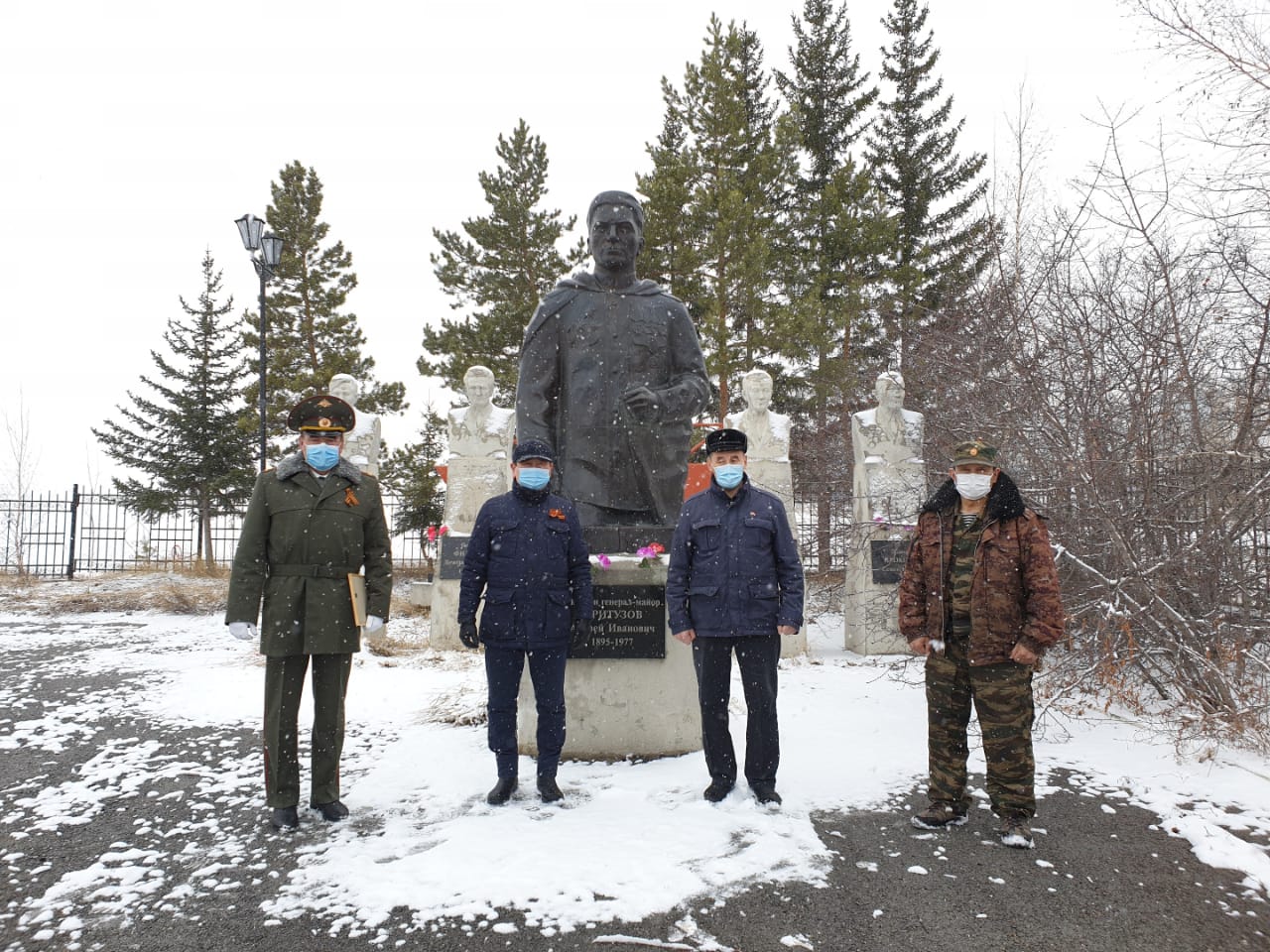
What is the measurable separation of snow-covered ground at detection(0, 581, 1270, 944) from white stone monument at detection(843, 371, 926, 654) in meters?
2.18

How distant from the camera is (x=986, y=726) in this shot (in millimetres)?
3574

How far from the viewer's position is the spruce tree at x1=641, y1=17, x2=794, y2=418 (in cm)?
1686

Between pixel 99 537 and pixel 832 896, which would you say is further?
pixel 99 537

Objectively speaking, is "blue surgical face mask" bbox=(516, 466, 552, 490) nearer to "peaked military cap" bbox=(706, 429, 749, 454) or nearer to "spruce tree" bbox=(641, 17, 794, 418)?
"peaked military cap" bbox=(706, 429, 749, 454)

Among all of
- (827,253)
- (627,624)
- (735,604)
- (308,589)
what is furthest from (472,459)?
(827,253)

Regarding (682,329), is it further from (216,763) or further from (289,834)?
(216,763)

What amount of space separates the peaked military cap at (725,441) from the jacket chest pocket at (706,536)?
380 mm

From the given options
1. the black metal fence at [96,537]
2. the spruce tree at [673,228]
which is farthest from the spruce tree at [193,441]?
the spruce tree at [673,228]

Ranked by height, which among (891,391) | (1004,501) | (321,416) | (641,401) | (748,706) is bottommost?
(748,706)

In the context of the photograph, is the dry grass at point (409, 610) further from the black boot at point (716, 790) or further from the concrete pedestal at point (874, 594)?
the black boot at point (716, 790)

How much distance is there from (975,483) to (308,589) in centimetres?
326

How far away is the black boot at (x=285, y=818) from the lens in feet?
11.7

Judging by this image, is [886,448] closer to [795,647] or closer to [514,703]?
[795,647]

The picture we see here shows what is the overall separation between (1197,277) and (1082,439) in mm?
1345
